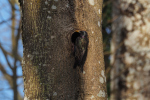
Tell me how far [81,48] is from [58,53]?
142 mm

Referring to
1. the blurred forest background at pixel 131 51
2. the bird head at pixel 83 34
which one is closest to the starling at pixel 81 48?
the bird head at pixel 83 34

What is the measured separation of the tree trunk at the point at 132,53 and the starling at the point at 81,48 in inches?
110

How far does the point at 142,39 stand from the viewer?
12.9 ft

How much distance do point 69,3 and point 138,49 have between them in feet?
9.39

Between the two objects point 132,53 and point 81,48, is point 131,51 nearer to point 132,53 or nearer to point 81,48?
point 132,53

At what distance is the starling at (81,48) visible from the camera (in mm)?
1277

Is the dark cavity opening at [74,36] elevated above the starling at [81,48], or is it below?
above

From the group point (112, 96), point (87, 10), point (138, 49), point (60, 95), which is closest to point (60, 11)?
point (87, 10)

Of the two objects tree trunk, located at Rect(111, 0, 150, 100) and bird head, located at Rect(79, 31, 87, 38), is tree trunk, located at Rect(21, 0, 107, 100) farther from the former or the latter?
tree trunk, located at Rect(111, 0, 150, 100)

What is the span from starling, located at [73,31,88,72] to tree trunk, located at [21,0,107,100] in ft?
0.08

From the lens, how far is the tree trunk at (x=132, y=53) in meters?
3.87

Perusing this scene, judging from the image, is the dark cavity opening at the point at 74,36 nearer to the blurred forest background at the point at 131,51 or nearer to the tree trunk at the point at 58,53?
the tree trunk at the point at 58,53

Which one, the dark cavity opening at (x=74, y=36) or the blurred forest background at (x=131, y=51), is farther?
the blurred forest background at (x=131, y=51)

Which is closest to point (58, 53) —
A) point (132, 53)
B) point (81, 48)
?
point (81, 48)
